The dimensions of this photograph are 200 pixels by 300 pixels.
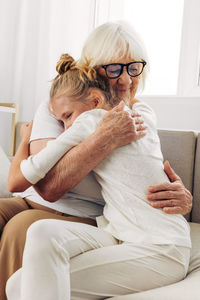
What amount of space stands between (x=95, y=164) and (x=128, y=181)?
0.12m

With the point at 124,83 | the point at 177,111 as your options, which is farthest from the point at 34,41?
the point at 124,83

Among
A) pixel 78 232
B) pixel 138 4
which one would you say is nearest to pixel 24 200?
pixel 78 232

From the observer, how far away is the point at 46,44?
2830 millimetres

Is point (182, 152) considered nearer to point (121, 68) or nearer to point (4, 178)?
point (121, 68)

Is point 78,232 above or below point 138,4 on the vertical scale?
below

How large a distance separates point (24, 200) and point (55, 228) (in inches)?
22.4

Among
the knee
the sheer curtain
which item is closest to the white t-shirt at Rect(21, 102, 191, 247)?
the knee

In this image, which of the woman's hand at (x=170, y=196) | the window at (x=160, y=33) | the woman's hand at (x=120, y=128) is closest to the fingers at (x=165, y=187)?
the woman's hand at (x=170, y=196)

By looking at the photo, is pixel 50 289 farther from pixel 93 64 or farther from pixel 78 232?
pixel 93 64

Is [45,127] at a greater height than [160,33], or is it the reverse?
[160,33]

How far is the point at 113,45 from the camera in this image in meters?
1.29

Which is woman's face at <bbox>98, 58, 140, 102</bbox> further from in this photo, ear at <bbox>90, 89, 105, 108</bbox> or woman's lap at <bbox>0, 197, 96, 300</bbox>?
woman's lap at <bbox>0, 197, 96, 300</bbox>

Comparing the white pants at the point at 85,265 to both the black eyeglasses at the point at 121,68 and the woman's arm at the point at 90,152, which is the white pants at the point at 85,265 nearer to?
the woman's arm at the point at 90,152

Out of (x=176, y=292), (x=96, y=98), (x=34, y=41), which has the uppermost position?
(x=34, y=41)
